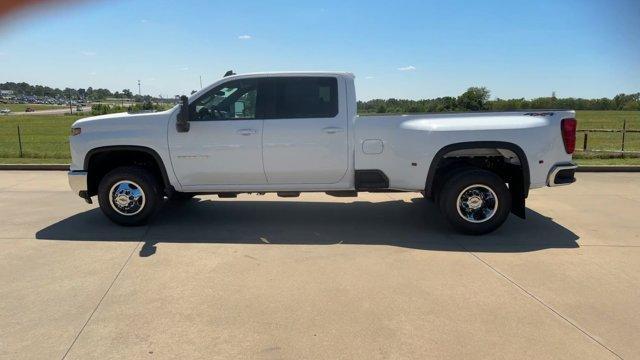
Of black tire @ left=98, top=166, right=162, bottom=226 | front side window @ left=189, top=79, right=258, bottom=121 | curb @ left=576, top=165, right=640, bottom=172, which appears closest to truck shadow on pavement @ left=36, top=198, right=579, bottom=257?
black tire @ left=98, top=166, right=162, bottom=226

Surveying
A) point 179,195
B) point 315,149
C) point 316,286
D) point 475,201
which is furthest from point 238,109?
point 475,201

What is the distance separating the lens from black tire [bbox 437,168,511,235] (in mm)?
5555

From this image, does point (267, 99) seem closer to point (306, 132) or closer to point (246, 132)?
point (246, 132)

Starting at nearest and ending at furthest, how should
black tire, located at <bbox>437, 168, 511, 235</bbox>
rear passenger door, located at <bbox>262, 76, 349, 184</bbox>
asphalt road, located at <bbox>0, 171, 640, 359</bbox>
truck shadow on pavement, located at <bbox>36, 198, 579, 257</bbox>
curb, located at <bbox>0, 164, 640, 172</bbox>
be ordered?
asphalt road, located at <bbox>0, 171, 640, 359</bbox>, truck shadow on pavement, located at <bbox>36, 198, 579, 257</bbox>, black tire, located at <bbox>437, 168, 511, 235</bbox>, rear passenger door, located at <bbox>262, 76, 349, 184</bbox>, curb, located at <bbox>0, 164, 640, 172</bbox>

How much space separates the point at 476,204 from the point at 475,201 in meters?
0.04

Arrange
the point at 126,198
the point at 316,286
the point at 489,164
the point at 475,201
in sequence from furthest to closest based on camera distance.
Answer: the point at 489,164
the point at 126,198
the point at 475,201
the point at 316,286

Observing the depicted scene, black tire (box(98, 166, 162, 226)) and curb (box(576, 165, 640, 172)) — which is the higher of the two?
black tire (box(98, 166, 162, 226))

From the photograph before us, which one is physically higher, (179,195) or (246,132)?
(246,132)

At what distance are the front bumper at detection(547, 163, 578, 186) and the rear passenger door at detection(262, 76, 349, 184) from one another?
2.40m

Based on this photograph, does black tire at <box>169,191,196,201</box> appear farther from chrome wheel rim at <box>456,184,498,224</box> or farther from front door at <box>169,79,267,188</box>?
chrome wheel rim at <box>456,184,498,224</box>

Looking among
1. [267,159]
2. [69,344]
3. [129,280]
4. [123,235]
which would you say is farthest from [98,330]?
[267,159]

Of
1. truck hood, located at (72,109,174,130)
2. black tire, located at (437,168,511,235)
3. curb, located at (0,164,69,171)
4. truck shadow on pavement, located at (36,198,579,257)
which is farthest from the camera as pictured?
curb, located at (0,164,69,171)

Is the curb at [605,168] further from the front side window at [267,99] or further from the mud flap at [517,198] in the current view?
the front side window at [267,99]

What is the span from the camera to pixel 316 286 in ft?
13.5
